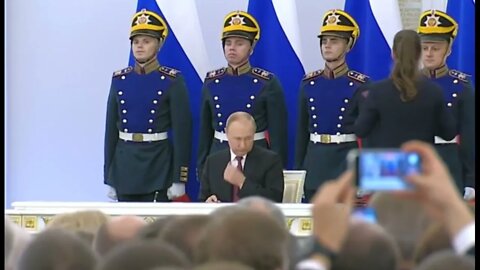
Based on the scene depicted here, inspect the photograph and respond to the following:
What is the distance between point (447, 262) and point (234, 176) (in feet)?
8.04

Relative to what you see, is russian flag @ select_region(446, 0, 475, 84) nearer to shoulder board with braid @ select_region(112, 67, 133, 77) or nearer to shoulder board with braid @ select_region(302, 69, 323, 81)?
shoulder board with braid @ select_region(302, 69, 323, 81)

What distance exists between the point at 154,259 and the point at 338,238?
0.76ft

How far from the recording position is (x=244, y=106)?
454cm

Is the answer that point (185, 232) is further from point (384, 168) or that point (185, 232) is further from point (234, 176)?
point (234, 176)

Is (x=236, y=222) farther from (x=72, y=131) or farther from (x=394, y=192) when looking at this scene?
(x=72, y=131)

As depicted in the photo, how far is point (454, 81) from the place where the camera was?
13.8 ft

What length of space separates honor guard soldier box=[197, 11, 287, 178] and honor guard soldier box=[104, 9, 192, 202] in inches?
4.0

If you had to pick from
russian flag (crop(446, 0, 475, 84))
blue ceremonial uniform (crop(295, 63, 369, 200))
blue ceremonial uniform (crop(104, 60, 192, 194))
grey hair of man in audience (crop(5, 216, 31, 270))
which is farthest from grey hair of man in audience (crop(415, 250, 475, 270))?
russian flag (crop(446, 0, 475, 84))

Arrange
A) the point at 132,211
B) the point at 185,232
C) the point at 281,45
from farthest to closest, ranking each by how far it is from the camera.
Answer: the point at 281,45 → the point at 132,211 → the point at 185,232

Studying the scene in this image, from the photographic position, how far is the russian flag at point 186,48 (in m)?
4.88

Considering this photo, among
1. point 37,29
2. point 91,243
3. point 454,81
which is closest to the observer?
point 91,243

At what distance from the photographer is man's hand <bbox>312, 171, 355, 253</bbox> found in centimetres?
118

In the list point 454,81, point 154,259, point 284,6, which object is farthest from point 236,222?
point 284,6

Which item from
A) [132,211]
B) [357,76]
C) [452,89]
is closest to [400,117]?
[132,211]
